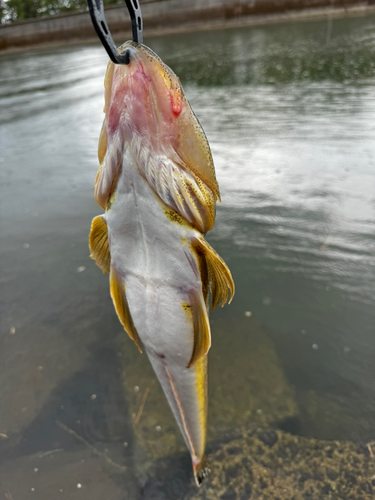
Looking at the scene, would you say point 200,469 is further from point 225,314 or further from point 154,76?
point 154,76

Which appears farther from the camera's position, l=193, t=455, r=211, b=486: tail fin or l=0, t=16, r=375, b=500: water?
l=0, t=16, r=375, b=500: water

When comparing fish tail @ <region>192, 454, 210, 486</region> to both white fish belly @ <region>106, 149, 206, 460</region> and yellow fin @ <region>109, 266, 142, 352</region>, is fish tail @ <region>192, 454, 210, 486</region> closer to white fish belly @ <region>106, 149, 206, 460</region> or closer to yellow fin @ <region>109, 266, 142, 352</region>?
white fish belly @ <region>106, 149, 206, 460</region>

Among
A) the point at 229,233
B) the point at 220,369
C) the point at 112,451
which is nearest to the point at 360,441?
the point at 220,369

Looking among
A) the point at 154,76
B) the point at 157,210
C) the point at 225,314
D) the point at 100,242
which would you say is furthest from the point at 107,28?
the point at 225,314

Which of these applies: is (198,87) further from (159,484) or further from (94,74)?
(159,484)

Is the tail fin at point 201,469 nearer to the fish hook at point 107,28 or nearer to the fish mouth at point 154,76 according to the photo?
the fish mouth at point 154,76

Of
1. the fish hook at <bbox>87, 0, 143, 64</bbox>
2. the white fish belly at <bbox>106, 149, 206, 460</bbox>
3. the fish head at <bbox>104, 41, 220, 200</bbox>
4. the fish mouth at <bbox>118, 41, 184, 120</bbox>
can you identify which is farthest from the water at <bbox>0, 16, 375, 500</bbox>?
the fish hook at <bbox>87, 0, 143, 64</bbox>

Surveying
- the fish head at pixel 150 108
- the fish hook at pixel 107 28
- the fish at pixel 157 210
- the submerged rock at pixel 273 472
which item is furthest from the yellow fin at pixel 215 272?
the submerged rock at pixel 273 472
